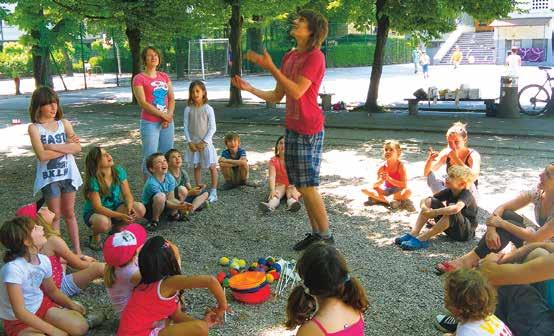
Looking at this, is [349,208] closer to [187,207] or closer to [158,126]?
[187,207]

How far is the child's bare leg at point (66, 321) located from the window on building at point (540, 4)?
45492mm

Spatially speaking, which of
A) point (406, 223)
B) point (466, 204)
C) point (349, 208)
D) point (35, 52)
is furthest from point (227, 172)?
point (35, 52)

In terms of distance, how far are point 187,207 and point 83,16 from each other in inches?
529

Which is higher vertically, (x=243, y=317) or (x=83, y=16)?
(x=83, y=16)

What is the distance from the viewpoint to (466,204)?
531 cm

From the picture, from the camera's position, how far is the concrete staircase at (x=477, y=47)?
43691mm

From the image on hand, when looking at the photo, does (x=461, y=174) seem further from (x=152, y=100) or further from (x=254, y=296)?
(x=152, y=100)

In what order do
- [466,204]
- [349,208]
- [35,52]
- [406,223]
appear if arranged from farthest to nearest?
[35,52] → [349,208] → [406,223] → [466,204]

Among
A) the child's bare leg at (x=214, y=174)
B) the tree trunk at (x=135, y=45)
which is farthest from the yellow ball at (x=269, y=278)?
the tree trunk at (x=135, y=45)

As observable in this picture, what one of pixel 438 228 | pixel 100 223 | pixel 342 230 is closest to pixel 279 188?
pixel 342 230

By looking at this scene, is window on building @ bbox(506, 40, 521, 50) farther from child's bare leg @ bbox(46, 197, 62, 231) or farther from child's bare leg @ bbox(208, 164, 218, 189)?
child's bare leg @ bbox(46, 197, 62, 231)

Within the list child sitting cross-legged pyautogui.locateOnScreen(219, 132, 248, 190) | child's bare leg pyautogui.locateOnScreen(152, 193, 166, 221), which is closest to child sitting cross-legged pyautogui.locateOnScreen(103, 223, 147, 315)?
child's bare leg pyautogui.locateOnScreen(152, 193, 166, 221)

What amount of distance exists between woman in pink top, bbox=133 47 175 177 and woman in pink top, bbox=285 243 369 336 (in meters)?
4.21

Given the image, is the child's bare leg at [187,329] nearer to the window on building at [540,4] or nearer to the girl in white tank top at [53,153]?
the girl in white tank top at [53,153]
